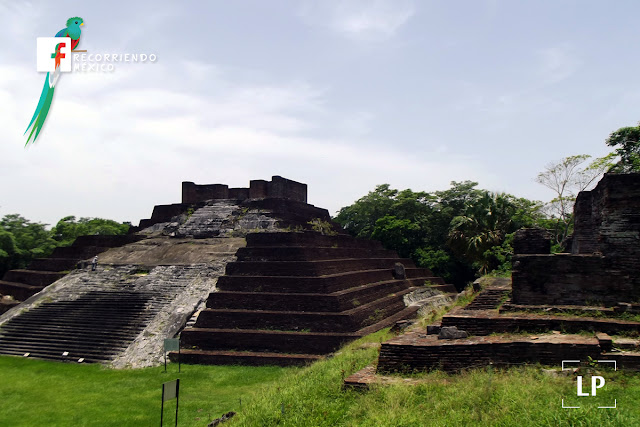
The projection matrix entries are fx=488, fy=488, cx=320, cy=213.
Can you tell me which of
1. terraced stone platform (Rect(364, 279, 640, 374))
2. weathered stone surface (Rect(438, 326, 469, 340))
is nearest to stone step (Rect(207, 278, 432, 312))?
terraced stone platform (Rect(364, 279, 640, 374))

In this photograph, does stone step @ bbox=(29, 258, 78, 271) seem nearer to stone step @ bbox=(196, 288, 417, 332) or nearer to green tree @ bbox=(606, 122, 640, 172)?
stone step @ bbox=(196, 288, 417, 332)

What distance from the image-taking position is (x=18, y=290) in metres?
18.4

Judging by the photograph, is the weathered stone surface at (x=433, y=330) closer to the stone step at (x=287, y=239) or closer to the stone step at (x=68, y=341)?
the stone step at (x=287, y=239)

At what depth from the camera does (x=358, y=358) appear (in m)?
8.72

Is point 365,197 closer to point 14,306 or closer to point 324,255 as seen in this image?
point 324,255

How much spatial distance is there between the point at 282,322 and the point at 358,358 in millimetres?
5254

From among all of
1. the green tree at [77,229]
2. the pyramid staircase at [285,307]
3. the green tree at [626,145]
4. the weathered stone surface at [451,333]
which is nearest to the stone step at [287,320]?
the pyramid staircase at [285,307]

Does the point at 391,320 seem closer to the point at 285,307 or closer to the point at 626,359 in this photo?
the point at 285,307

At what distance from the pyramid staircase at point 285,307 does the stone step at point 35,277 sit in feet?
25.5

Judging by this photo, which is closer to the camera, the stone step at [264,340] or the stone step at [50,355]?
the stone step at [264,340]

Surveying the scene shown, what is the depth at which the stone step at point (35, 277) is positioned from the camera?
60.8ft

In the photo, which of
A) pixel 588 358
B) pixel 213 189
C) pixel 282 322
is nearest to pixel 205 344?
pixel 282 322

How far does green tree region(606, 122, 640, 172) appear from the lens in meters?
19.0

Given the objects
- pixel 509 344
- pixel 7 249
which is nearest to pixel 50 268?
pixel 7 249
